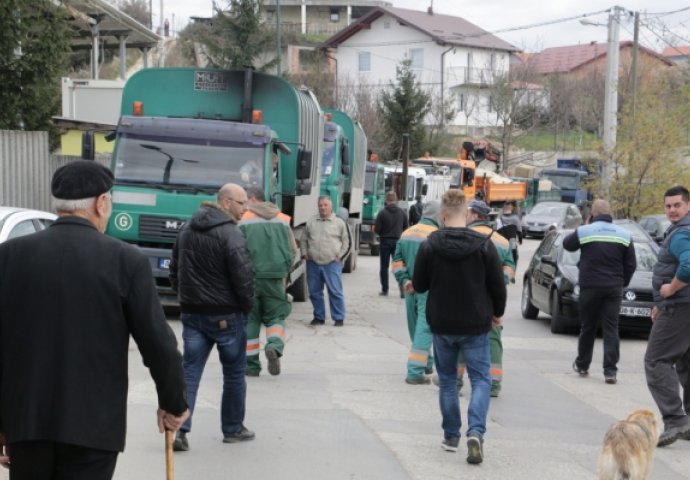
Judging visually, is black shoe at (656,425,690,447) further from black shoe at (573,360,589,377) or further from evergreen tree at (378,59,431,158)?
evergreen tree at (378,59,431,158)

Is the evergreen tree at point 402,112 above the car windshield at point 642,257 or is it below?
above

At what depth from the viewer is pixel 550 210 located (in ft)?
147

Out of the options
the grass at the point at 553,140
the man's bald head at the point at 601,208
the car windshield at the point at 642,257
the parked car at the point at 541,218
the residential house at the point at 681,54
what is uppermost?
the residential house at the point at 681,54

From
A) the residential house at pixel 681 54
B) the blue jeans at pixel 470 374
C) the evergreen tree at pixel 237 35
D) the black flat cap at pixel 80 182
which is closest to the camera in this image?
the black flat cap at pixel 80 182

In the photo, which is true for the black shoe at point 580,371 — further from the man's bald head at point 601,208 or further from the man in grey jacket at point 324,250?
the man in grey jacket at point 324,250

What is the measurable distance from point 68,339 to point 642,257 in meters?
13.2

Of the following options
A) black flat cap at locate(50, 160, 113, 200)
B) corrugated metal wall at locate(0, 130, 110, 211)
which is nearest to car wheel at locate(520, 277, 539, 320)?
corrugated metal wall at locate(0, 130, 110, 211)

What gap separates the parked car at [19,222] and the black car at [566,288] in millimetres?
6927

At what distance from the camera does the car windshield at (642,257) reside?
15500mm

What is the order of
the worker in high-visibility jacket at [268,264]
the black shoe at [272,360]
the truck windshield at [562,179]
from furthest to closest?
1. the truck windshield at [562,179]
2. the black shoe at [272,360]
3. the worker in high-visibility jacket at [268,264]

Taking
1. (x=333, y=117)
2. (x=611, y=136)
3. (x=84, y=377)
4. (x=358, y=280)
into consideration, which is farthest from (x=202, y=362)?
(x=611, y=136)

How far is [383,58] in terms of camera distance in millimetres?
78125

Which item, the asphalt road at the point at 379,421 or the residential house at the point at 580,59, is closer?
the asphalt road at the point at 379,421

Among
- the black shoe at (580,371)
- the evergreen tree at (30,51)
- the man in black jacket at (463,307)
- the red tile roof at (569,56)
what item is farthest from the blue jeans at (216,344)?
the red tile roof at (569,56)
